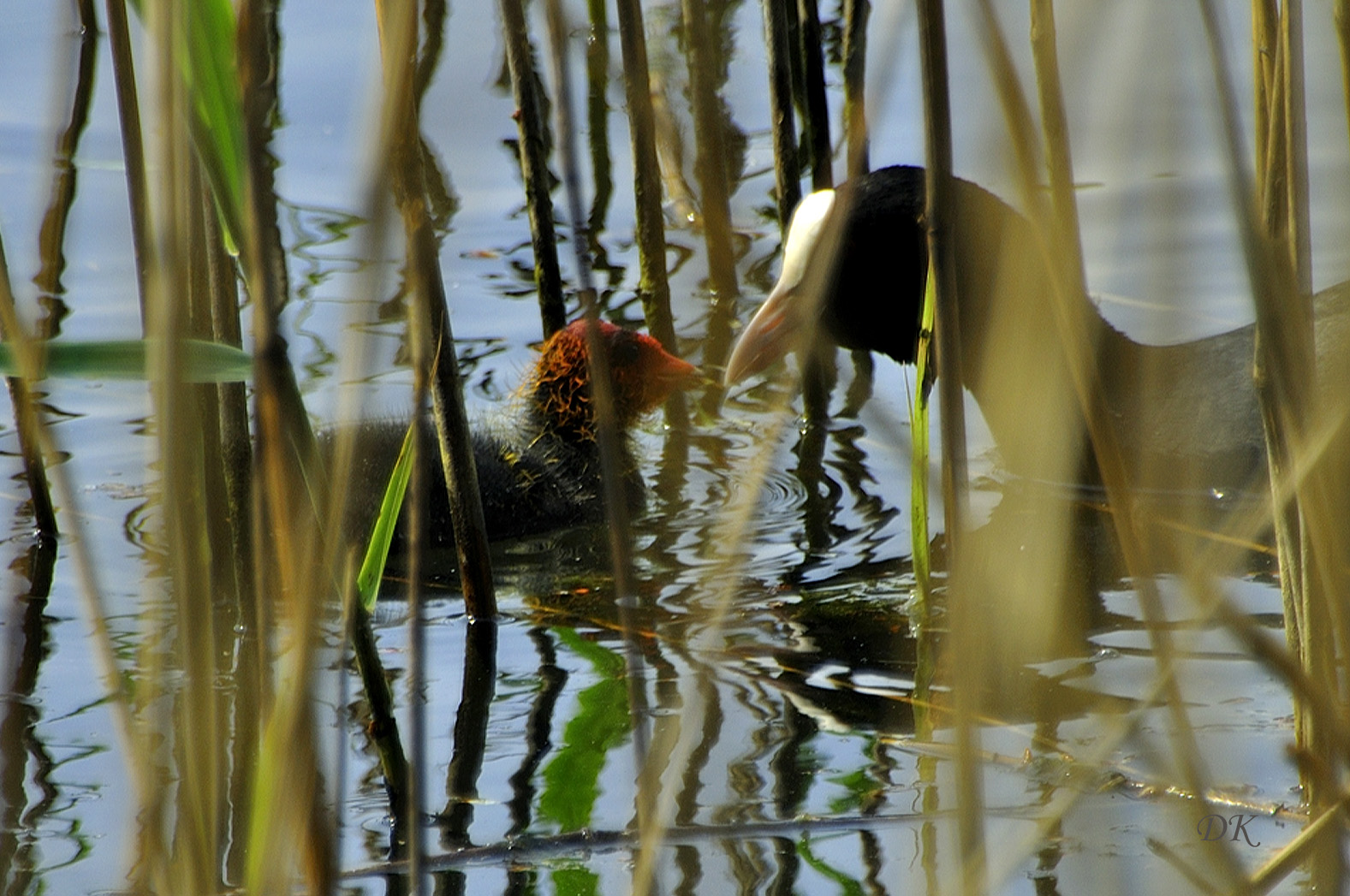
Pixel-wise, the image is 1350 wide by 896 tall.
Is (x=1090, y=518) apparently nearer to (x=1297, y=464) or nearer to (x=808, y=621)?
(x=808, y=621)

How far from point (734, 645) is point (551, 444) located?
114cm

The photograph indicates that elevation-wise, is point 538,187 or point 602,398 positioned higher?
point 538,187

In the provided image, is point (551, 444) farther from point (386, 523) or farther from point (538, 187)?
point (386, 523)

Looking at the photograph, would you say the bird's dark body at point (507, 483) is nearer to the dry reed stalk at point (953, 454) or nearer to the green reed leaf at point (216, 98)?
the dry reed stalk at point (953, 454)

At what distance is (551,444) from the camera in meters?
3.57

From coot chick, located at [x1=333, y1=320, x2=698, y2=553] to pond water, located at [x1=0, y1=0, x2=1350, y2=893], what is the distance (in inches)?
3.7

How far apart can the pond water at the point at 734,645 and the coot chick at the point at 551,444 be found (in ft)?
0.31

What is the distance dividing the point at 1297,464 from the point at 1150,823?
780mm

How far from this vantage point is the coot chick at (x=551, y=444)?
319 cm

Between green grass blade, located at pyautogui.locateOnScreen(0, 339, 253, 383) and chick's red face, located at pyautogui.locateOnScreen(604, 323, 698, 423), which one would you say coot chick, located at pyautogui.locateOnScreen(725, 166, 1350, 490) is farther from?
green grass blade, located at pyautogui.locateOnScreen(0, 339, 253, 383)

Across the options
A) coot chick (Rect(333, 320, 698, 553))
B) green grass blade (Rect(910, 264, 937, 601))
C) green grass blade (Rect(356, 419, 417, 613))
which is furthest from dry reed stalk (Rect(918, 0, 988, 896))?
coot chick (Rect(333, 320, 698, 553))

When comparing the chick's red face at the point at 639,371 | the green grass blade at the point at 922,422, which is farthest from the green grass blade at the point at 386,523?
the chick's red face at the point at 639,371

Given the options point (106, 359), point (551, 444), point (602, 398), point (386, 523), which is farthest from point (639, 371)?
point (106, 359)

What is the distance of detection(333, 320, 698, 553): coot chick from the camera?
3.19 meters
